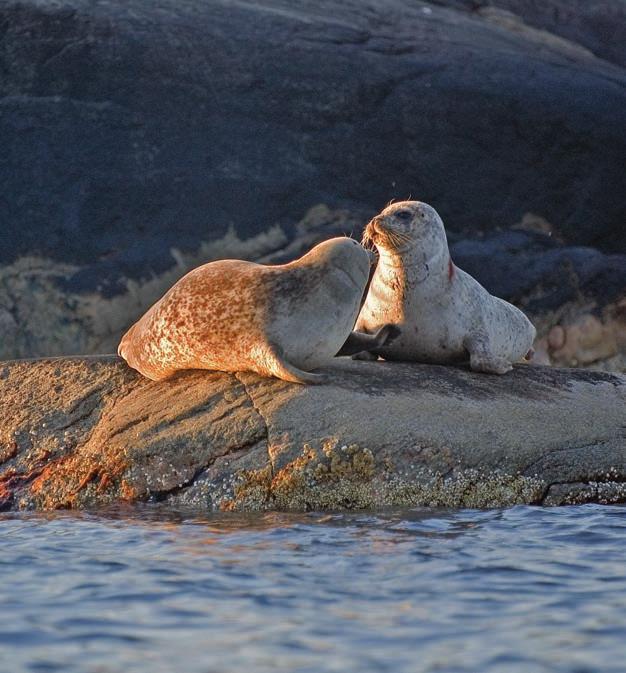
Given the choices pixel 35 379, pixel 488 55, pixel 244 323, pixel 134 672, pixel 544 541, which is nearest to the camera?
pixel 134 672

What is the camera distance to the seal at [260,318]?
7.36m

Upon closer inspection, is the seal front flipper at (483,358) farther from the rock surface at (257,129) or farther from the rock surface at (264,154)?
the rock surface at (257,129)

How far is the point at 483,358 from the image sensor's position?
809cm

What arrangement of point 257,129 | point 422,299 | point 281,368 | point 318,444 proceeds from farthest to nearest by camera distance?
point 257,129 → point 422,299 → point 281,368 → point 318,444

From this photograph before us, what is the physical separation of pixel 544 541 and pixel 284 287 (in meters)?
Result: 2.10

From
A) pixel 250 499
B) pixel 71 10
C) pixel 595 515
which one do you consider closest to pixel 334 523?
pixel 250 499

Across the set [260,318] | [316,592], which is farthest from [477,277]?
[316,592]

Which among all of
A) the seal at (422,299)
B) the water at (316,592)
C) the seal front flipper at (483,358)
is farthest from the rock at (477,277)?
the water at (316,592)

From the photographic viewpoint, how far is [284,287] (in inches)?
295

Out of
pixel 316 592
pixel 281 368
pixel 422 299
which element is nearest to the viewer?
pixel 316 592

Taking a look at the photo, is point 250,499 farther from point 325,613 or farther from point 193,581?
point 325,613

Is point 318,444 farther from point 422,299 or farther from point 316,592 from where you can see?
point 316,592

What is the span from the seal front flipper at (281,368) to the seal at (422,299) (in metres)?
1.05

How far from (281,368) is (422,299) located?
135cm
